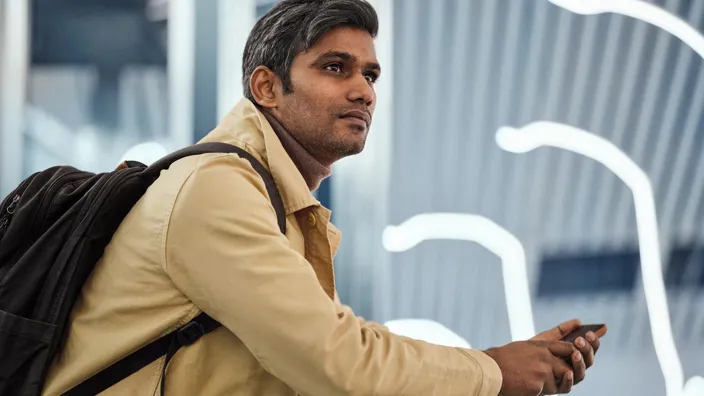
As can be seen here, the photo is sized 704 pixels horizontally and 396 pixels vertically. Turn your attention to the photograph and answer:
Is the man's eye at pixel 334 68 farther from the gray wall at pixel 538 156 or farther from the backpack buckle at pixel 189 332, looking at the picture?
the gray wall at pixel 538 156

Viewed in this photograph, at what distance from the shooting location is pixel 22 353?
127cm

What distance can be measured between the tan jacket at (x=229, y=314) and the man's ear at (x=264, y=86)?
1.23 feet

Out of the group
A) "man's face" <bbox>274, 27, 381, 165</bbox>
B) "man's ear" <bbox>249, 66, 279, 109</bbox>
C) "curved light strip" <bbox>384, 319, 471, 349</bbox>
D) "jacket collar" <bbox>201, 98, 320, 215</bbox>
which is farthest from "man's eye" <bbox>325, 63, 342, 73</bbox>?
"curved light strip" <bbox>384, 319, 471, 349</bbox>

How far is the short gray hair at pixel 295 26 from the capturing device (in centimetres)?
164

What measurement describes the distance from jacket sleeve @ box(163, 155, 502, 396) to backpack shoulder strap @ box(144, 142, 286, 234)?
9cm

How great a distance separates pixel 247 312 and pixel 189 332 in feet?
0.41

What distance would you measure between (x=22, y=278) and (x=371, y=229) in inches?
64.4

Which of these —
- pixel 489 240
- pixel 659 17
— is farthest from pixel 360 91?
pixel 659 17

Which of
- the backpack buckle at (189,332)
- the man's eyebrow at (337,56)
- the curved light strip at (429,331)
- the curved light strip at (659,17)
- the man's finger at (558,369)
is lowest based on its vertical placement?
the curved light strip at (429,331)

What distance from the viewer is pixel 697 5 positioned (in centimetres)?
266

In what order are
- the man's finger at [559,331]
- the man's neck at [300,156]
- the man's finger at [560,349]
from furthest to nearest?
the man's neck at [300,156] → the man's finger at [559,331] → the man's finger at [560,349]

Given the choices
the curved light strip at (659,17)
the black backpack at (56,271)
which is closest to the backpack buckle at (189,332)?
the black backpack at (56,271)

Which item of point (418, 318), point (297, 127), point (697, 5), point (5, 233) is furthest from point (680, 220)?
point (5, 233)

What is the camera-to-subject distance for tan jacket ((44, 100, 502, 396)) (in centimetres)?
120
